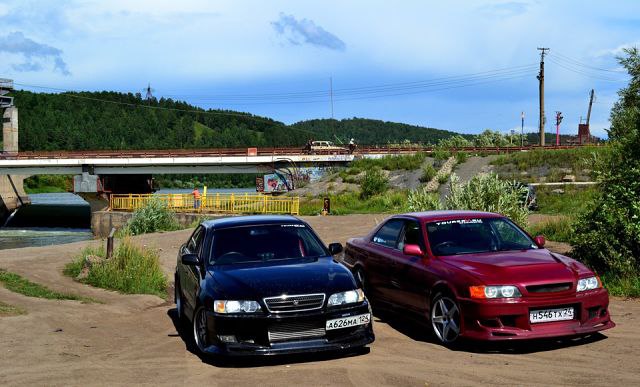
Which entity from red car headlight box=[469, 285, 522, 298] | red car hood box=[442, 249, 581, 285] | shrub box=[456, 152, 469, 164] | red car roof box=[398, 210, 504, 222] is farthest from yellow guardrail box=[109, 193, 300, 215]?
Answer: red car headlight box=[469, 285, 522, 298]

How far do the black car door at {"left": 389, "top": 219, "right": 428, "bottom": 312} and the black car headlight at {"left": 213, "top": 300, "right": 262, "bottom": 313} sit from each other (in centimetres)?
232

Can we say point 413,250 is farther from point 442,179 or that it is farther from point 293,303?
point 442,179

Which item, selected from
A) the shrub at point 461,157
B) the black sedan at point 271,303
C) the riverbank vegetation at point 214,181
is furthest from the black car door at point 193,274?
the riverbank vegetation at point 214,181

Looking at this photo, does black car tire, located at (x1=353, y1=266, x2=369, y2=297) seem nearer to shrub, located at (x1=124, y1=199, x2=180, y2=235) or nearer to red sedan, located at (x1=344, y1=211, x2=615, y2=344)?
red sedan, located at (x1=344, y1=211, x2=615, y2=344)

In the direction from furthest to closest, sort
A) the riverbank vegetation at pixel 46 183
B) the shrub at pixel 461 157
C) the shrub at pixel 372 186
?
the riverbank vegetation at pixel 46 183, the shrub at pixel 461 157, the shrub at pixel 372 186

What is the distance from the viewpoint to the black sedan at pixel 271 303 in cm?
713

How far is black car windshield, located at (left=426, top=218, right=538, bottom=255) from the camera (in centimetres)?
888

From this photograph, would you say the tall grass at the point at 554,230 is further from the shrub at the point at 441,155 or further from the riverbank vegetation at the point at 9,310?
the shrub at the point at 441,155

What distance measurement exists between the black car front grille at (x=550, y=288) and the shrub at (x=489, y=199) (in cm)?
953

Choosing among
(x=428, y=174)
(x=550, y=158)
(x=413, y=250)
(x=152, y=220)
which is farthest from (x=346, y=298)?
(x=428, y=174)

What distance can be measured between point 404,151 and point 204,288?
5429 cm

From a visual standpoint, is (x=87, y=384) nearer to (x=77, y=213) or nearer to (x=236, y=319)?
(x=236, y=319)

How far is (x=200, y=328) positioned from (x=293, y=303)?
4.20 feet

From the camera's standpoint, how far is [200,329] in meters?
7.80
